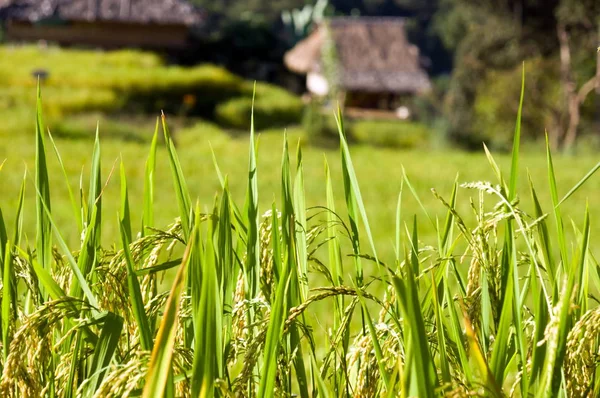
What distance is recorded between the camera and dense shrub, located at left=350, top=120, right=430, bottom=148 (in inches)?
691

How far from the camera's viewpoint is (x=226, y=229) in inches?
33.9

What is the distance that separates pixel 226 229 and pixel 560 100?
75.3ft

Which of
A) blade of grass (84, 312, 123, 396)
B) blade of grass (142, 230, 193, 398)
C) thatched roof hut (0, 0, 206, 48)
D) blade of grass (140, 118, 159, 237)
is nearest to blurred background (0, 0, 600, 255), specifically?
thatched roof hut (0, 0, 206, 48)

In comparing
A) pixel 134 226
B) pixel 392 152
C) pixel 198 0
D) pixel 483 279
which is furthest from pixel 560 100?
pixel 198 0

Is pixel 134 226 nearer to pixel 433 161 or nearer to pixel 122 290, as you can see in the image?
pixel 122 290

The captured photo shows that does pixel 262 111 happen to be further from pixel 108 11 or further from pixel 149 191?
pixel 149 191

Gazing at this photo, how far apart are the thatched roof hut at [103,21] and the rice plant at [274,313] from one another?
22982 millimetres

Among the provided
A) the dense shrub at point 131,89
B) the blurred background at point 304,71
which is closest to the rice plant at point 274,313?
the blurred background at point 304,71

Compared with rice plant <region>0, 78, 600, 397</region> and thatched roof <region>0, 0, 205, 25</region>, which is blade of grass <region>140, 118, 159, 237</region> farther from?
thatched roof <region>0, 0, 205, 25</region>

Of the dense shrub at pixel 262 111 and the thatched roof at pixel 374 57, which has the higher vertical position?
the thatched roof at pixel 374 57

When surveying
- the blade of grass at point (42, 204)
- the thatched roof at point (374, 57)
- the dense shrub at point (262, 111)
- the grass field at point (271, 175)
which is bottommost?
the blade of grass at point (42, 204)

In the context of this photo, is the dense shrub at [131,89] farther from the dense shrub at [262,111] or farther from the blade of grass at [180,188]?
the blade of grass at [180,188]

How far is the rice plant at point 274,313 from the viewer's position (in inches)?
25.1

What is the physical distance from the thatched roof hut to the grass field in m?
8.47
